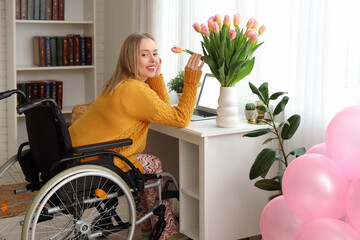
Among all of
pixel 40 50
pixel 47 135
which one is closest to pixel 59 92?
pixel 40 50

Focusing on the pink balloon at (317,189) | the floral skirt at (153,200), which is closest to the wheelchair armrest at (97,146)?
the floral skirt at (153,200)

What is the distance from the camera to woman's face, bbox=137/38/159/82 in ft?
8.66

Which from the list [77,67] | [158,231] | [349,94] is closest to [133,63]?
[158,231]

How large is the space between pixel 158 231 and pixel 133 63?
0.81 metres

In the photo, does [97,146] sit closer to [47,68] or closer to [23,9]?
[47,68]

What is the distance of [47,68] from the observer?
13.8 feet

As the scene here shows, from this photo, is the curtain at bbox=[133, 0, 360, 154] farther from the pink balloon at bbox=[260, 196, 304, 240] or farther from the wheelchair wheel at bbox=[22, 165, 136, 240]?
the wheelchair wheel at bbox=[22, 165, 136, 240]

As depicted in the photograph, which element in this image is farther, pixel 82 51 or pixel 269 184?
pixel 82 51

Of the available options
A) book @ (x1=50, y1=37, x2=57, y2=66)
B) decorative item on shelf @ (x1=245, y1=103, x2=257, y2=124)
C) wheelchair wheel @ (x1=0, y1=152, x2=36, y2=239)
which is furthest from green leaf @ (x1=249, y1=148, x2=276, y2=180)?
book @ (x1=50, y1=37, x2=57, y2=66)

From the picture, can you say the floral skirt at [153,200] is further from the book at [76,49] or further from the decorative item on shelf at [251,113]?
the book at [76,49]

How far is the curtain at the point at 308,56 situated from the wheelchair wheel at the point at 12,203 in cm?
133

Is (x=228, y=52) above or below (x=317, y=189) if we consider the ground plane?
above

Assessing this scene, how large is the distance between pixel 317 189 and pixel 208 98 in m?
1.42

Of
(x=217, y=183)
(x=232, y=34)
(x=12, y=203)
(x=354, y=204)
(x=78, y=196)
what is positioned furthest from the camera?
(x=12, y=203)
